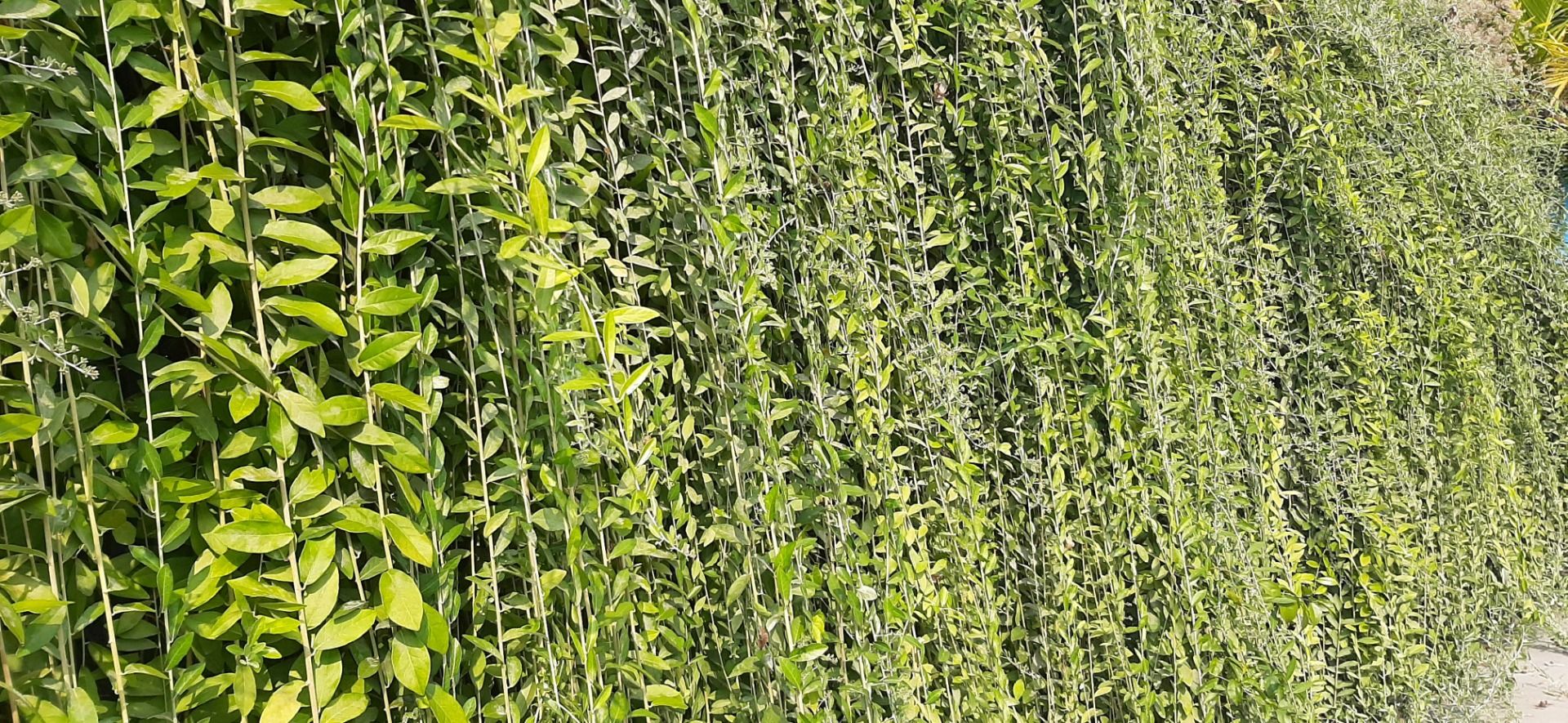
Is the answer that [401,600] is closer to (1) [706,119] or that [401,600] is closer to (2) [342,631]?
(2) [342,631]

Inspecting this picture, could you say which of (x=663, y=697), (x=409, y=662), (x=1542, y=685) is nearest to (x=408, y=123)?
(x=409, y=662)

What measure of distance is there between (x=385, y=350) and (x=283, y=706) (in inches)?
14.0

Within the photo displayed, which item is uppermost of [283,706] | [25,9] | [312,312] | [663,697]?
[25,9]

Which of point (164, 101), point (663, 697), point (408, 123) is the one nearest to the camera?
point (164, 101)

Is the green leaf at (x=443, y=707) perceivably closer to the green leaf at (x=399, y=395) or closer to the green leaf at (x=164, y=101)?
the green leaf at (x=399, y=395)

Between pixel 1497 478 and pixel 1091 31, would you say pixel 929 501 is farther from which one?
pixel 1497 478

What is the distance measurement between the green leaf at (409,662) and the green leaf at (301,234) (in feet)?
1.32

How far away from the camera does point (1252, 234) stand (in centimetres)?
283

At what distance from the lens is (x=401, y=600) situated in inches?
38.5

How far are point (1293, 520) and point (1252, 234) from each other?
0.83m

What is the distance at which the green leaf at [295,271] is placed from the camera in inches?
37.4

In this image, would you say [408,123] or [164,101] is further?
[408,123]

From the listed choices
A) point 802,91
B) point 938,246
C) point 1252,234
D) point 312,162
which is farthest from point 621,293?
point 1252,234

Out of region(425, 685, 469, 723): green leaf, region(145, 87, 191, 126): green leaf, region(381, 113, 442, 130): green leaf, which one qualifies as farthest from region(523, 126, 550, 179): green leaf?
region(425, 685, 469, 723): green leaf
